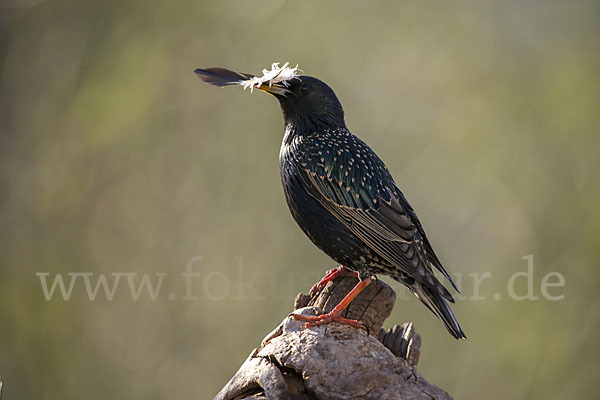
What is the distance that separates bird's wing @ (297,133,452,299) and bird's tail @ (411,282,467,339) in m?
0.05

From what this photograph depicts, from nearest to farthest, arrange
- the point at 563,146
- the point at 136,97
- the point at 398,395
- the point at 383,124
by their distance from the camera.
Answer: the point at 398,395
the point at 563,146
the point at 383,124
the point at 136,97

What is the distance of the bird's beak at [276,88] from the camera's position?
12.3 feet

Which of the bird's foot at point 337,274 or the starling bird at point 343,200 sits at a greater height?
the starling bird at point 343,200

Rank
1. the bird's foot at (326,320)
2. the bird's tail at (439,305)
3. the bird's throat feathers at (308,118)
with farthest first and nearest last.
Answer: the bird's throat feathers at (308,118) < the bird's tail at (439,305) < the bird's foot at (326,320)

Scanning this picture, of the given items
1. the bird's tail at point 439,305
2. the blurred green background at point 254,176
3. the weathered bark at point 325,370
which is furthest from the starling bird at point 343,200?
the blurred green background at point 254,176

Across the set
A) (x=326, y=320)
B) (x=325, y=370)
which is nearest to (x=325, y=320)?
(x=326, y=320)

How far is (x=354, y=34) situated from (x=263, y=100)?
3.79ft

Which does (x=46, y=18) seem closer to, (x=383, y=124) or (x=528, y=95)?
(x=383, y=124)

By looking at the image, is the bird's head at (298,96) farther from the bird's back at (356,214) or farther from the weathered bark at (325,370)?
the weathered bark at (325,370)

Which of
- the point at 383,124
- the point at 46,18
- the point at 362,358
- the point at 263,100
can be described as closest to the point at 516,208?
the point at 383,124

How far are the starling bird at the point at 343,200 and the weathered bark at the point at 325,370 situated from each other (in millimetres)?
143

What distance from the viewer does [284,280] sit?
21.0 feet

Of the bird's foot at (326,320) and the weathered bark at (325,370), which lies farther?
the bird's foot at (326,320)

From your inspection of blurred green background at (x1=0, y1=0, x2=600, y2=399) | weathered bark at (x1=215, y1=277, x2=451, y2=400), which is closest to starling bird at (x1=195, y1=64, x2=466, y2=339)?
weathered bark at (x1=215, y1=277, x2=451, y2=400)
